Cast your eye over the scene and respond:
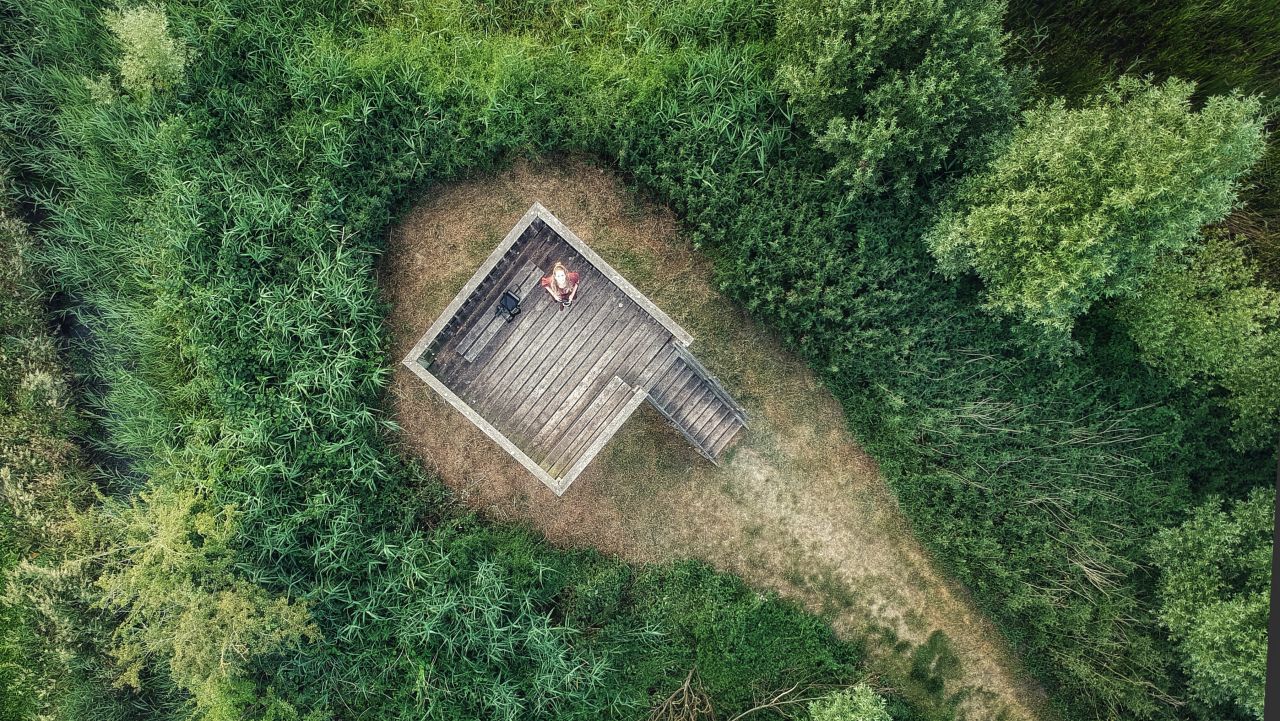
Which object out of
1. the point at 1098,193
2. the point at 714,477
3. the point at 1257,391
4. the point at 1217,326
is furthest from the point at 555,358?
the point at 1257,391

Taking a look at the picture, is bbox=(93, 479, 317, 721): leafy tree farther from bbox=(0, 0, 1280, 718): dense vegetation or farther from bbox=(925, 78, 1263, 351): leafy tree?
bbox=(925, 78, 1263, 351): leafy tree

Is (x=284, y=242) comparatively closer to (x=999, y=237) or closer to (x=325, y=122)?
(x=325, y=122)

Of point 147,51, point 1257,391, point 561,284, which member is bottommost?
point 147,51

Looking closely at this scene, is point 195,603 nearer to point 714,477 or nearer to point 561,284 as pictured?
point 561,284

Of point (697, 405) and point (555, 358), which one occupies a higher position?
point (697, 405)

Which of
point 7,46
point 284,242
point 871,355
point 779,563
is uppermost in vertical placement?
point 871,355

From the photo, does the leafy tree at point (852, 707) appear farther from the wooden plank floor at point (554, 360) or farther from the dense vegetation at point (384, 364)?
the wooden plank floor at point (554, 360)

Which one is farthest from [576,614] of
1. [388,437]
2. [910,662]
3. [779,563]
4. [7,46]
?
[7,46]

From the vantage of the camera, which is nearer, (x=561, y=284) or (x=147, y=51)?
(x=561, y=284)
